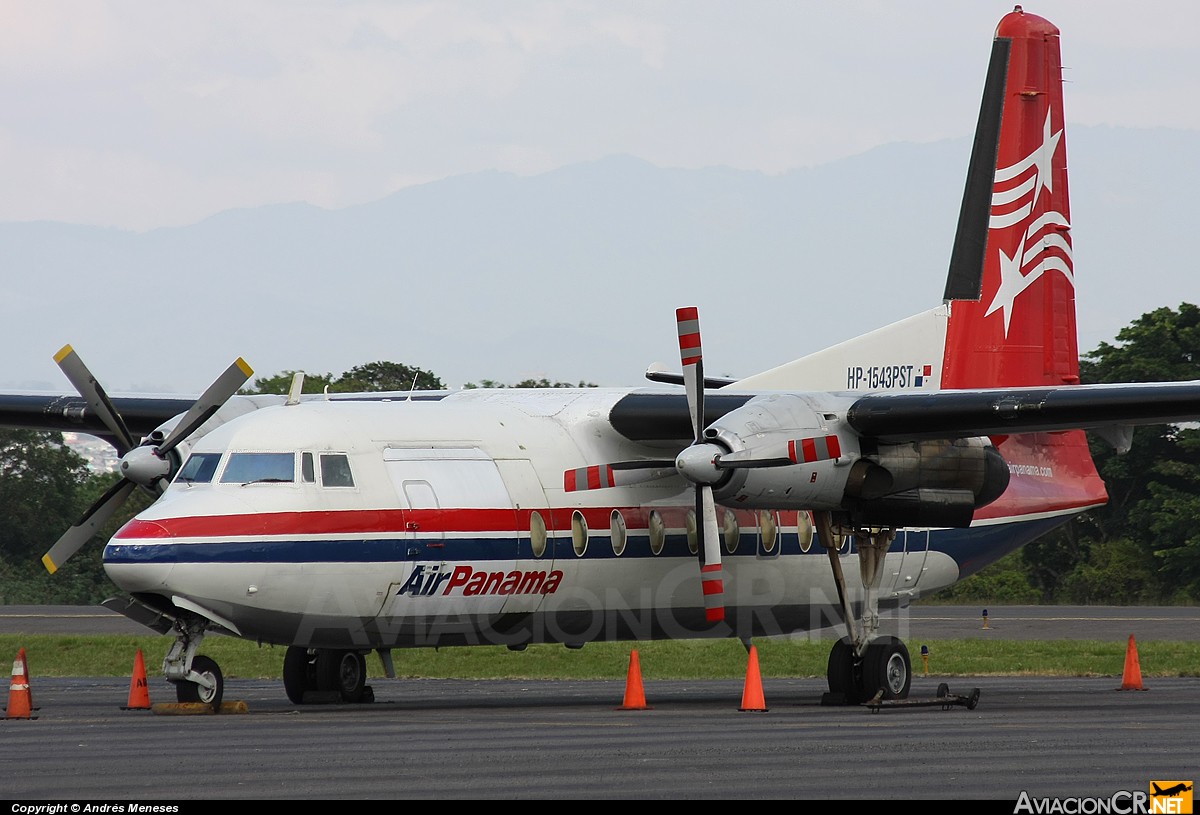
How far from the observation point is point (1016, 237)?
23.0 m

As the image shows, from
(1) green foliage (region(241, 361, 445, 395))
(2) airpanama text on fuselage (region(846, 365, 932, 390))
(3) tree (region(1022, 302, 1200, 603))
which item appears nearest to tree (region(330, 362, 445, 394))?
(1) green foliage (region(241, 361, 445, 395))

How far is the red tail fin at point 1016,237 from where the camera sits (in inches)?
888

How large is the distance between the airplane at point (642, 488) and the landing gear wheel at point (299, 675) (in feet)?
0.15

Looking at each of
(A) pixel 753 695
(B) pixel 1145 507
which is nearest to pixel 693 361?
(A) pixel 753 695

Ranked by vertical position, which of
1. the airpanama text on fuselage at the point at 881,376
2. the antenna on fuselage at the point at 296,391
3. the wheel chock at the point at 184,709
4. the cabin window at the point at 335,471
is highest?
the airpanama text on fuselage at the point at 881,376

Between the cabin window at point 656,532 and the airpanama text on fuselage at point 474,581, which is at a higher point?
the cabin window at point 656,532

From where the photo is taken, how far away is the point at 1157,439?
50.1m

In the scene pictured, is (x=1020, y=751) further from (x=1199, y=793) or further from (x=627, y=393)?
(x=627, y=393)

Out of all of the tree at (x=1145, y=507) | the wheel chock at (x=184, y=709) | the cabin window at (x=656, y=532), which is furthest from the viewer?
the tree at (x=1145, y=507)

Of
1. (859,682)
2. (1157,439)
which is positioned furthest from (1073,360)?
(1157,439)

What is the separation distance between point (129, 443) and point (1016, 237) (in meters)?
12.1

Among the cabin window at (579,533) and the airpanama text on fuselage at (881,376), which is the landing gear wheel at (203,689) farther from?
the airpanama text on fuselage at (881,376)

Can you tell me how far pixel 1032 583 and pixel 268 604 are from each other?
41.1m

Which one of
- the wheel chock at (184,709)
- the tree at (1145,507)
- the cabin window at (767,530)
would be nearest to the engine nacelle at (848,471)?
the cabin window at (767,530)
